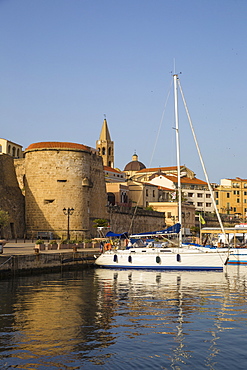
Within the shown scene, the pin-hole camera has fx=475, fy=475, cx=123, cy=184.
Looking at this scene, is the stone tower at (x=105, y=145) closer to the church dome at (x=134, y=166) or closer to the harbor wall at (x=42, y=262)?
the church dome at (x=134, y=166)

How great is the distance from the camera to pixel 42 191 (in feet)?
161

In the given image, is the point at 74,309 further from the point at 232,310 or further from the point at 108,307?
the point at 232,310

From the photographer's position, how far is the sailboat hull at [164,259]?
3123 cm

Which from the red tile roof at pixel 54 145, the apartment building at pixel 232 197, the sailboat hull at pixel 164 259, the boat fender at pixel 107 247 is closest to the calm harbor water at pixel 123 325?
the sailboat hull at pixel 164 259

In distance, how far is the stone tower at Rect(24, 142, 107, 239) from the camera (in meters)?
48.5

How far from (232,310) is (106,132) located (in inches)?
4461

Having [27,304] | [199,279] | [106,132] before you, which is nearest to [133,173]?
[106,132]

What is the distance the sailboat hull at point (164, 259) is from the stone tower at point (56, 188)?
50.7 feet

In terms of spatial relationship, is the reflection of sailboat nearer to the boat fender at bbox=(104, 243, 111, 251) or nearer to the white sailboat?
the white sailboat

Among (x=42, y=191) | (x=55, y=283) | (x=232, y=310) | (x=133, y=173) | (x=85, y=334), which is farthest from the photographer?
(x=133, y=173)

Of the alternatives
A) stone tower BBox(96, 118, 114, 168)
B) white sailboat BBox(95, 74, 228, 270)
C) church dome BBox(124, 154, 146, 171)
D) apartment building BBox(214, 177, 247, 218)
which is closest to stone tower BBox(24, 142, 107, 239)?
white sailboat BBox(95, 74, 228, 270)

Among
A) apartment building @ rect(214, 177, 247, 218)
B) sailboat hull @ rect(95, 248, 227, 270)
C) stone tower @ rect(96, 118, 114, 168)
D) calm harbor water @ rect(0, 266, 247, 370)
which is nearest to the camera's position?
calm harbor water @ rect(0, 266, 247, 370)

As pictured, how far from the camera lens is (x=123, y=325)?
1434 centimetres

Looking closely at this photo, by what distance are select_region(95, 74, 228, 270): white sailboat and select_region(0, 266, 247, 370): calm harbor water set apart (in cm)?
643
